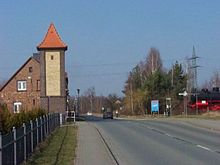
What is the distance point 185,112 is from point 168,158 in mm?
63808

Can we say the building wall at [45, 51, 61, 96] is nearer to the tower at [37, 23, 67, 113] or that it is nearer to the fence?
the tower at [37, 23, 67, 113]

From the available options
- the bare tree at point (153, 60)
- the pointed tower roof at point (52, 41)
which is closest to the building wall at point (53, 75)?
the pointed tower roof at point (52, 41)

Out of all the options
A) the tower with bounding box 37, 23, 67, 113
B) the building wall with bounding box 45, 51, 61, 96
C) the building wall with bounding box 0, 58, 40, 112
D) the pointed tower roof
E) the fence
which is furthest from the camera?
the building wall with bounding box 0, 58, 40, 112

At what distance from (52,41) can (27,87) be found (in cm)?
941

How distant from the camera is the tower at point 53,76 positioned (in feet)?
248

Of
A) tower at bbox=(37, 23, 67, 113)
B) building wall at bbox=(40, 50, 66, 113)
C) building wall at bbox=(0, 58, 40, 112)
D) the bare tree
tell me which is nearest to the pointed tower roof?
tower at bbox=(37, 23, 67, 113)

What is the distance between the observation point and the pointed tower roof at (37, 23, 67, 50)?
77.8 metres

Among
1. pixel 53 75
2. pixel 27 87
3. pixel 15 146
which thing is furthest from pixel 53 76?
pixel 15 146

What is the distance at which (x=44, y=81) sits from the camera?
76562 millimetres

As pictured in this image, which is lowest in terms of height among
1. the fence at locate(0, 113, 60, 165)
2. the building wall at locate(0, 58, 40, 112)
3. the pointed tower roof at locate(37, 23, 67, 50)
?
the fence at locate(0, 113, 60, 165)

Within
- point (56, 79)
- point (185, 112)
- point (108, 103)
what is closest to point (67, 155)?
point (56, 79)

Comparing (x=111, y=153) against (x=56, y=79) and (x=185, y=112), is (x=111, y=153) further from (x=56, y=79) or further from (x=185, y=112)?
(x=185, y=112)

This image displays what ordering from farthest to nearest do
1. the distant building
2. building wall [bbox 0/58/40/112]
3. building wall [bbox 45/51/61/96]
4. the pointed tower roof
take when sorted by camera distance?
building wall [bbox 0/58/40/112] < the pointed tower roof < building wall [bbox 45/51/61/96] < the distant building

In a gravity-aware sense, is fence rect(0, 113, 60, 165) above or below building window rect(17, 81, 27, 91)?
below
